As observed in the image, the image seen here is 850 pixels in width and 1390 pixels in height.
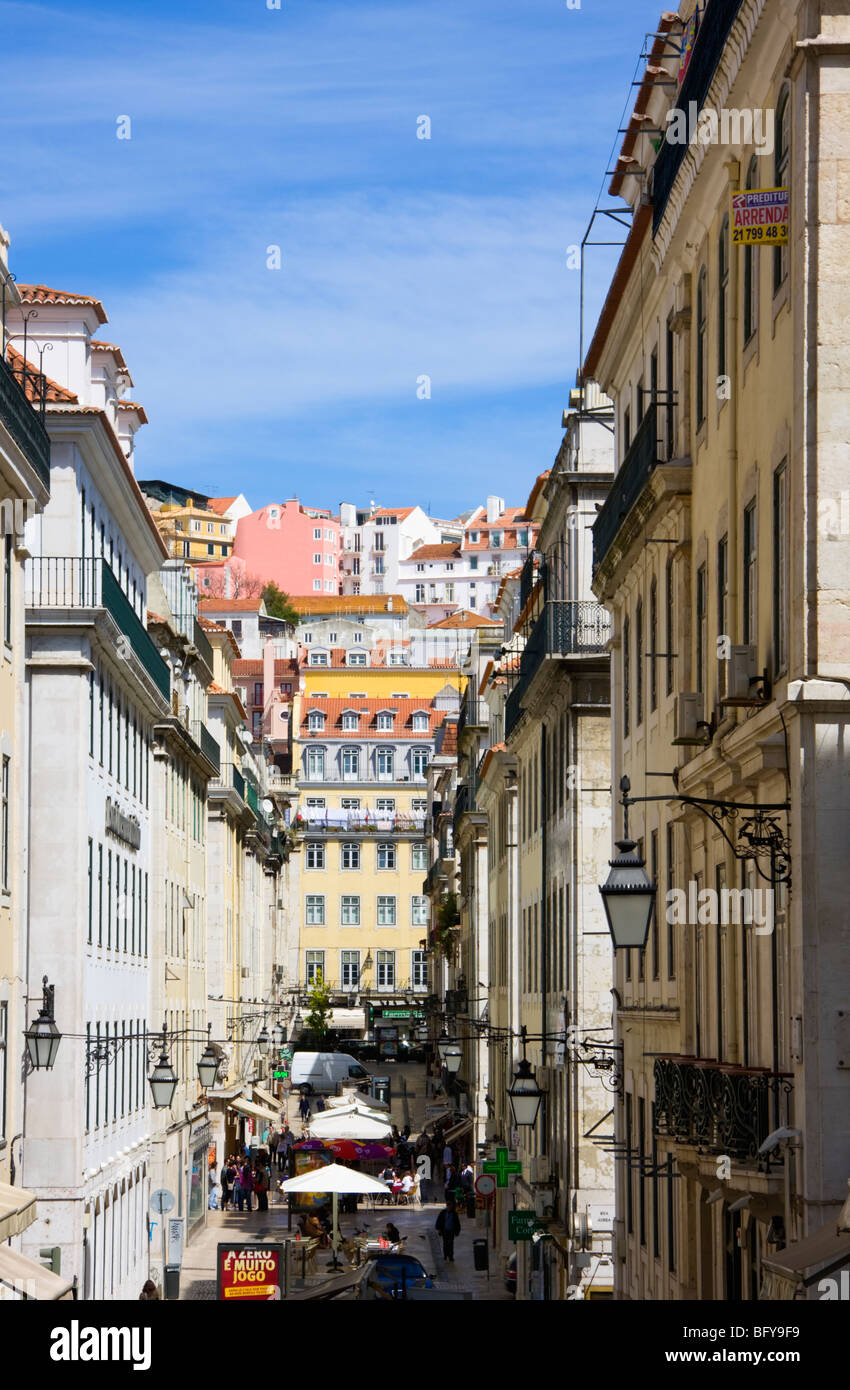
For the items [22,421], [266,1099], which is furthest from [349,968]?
[22,421]

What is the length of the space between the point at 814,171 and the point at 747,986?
22.4ft

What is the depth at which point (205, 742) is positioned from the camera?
6025cm

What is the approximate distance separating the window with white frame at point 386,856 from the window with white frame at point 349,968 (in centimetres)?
509

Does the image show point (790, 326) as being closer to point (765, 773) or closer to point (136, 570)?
point (765, 773)

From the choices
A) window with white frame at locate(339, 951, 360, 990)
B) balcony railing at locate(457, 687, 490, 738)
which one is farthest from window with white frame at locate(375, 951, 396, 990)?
balcony railing at locate(457, 687, 490, 738)

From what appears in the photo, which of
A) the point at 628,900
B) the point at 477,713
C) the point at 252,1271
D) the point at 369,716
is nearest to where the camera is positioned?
the point at 628,900

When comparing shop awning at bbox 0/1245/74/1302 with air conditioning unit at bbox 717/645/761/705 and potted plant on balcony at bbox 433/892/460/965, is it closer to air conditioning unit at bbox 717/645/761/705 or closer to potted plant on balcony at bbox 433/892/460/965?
air conditioning unit at bbox 717/645/761/705

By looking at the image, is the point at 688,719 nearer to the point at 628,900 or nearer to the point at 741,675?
the point at 741,675

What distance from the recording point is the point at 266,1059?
92.0 metres

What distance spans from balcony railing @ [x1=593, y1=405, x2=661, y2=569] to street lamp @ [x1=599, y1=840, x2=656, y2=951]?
815 centimetres

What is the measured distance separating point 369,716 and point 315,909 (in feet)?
45.7

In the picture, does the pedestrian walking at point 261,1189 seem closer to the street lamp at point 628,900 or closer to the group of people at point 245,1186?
the group of people at point 245,1186

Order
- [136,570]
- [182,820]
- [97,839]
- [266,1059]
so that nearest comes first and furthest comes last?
[97,839] → [136,570] → [182,820] → [266,1059]
